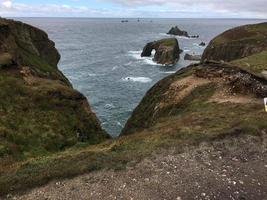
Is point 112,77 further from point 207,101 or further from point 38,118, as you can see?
point 207,101

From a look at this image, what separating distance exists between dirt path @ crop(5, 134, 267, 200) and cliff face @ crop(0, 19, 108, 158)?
11.9 m

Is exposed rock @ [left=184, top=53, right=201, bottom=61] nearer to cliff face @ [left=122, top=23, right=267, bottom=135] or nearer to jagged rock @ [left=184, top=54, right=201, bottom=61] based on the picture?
jagged rock @ [left=184, top=54, right=201, bottom=61]

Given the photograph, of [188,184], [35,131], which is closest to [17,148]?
[35,131]

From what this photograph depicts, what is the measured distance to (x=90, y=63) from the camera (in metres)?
132

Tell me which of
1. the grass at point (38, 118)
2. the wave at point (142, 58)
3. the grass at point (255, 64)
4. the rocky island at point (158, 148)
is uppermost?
the grass at point (255, 64)

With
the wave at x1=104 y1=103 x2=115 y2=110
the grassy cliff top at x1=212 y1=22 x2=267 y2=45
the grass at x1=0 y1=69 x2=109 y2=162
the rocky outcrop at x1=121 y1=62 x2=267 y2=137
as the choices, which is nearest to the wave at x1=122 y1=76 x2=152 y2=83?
the wave at x1=104 y1=103 x2=115 y2=110

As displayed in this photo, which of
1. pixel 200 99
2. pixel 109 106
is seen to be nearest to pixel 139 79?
pixel 109 106

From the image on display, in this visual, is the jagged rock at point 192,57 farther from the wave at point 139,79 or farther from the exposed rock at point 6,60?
the exposed rock at point 6,60

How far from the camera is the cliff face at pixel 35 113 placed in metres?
33.5

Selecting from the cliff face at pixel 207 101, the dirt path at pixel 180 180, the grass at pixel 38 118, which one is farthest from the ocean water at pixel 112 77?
the dirt path at pixel 180 180

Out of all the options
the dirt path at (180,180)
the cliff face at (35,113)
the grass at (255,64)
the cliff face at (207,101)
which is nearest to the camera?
the dirt path at (180,180)

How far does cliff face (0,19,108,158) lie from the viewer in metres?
33.5

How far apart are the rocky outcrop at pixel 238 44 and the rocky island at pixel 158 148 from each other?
216 feet

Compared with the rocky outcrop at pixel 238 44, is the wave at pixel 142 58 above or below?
→ below
